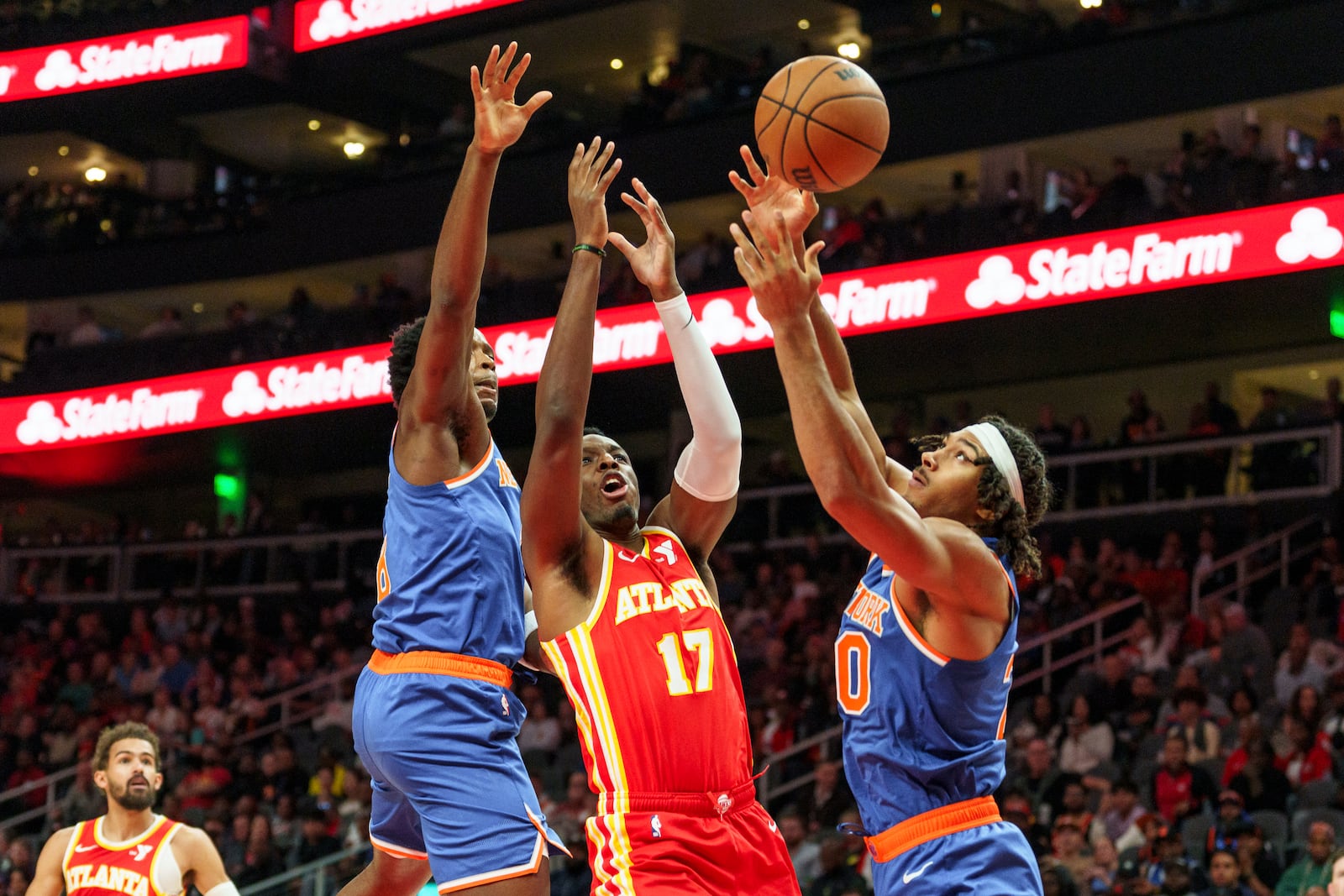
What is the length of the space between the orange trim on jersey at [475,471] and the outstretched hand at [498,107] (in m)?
0.95

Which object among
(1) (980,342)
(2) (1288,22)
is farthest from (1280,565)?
(2) (1288,22)

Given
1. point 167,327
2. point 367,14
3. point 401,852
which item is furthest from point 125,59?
point 401,852

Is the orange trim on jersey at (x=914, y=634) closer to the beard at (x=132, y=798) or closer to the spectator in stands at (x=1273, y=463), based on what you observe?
the beard at (x=132, y=798)

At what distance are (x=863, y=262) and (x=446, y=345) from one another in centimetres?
1385

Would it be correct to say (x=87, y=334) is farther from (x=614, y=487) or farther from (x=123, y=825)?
(x=614, y=487)

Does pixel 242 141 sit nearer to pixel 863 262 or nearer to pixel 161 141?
pixel 161 141

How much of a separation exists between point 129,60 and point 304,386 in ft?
27.3

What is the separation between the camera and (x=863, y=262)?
18547 millimetres

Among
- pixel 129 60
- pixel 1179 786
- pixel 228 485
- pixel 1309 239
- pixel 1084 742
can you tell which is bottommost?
pixel 1179 786

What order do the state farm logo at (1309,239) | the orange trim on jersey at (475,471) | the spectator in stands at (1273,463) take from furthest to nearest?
the spectator in stands at (1273,463)
the state farm logo at (1309,239)
the orange trim on jersey at (475,471)

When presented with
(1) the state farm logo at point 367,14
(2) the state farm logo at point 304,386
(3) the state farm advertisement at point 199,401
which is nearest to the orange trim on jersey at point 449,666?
(3) the state farm advertisement at point 199,401

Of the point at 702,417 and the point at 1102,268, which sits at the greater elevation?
the point at 1102,268

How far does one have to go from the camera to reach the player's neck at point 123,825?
26.7 ft

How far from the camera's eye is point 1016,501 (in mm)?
4719
